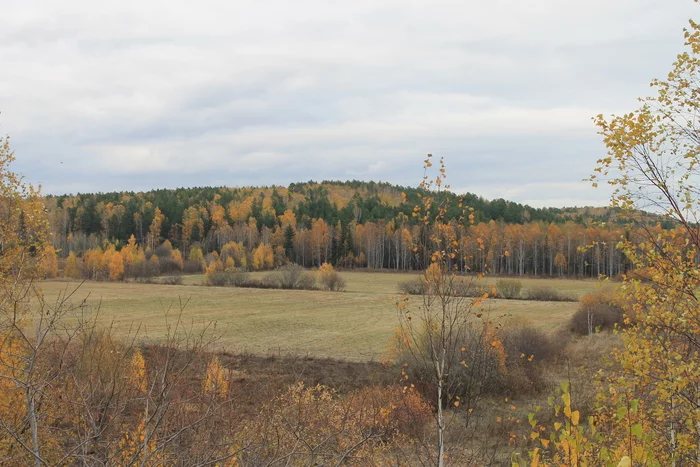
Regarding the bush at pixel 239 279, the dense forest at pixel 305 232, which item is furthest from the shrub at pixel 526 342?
the dense forest at pixel 305 232

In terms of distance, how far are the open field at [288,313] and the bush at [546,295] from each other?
3863 mm

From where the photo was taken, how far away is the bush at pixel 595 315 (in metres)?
34.6

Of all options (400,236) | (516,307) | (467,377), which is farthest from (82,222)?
(467,377)

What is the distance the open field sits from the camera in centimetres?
3638

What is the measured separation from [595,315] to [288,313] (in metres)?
30.0

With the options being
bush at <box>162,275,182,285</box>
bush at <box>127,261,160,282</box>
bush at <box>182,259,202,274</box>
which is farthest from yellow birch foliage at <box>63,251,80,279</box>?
bush at <box>162,275,182,285</box>

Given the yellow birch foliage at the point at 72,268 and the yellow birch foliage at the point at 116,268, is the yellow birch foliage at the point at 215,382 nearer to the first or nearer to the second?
the yellow birch foliage at the point at 116,268

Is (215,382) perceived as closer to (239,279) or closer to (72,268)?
(239,279)

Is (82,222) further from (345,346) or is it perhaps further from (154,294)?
(345,346)

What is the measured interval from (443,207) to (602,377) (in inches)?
171

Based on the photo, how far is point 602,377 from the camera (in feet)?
27.1

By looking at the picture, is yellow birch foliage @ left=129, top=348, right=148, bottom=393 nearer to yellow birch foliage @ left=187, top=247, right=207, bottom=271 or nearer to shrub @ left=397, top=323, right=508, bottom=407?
shrub @ left=397, top=323, right=508, bottom=407

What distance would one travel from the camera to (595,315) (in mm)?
36094

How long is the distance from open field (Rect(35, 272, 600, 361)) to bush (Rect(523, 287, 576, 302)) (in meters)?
3.86
